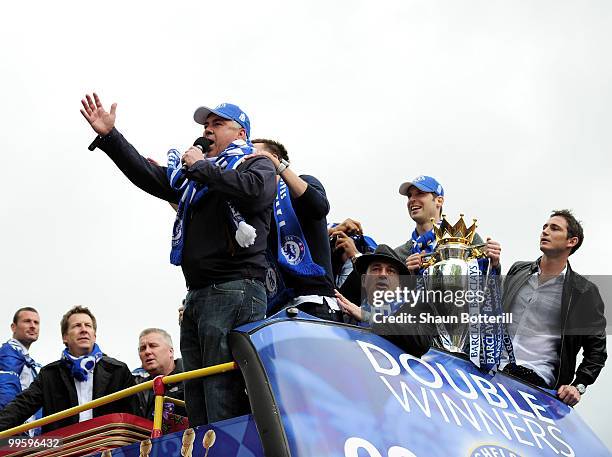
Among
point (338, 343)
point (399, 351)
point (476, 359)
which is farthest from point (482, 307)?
point (338, 343)

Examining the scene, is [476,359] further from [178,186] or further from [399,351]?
[178,186]

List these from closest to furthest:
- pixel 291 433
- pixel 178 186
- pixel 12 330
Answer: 1. pixel 291 433
2. pixel 178 186
3. pixel 12 330

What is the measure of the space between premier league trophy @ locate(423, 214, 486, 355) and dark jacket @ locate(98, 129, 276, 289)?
4.09 feet

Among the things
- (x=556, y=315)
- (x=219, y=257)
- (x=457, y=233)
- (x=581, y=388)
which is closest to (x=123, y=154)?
(x=219, y=257)

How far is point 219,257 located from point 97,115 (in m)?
1.35

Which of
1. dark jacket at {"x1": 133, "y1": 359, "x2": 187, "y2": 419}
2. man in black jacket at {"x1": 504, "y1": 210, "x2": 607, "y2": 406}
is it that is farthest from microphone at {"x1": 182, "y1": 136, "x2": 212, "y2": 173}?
man in black jacket at {"x1": 504, "y1": 210, "x2": 607, "y2": 406}

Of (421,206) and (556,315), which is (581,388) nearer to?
(556,315)

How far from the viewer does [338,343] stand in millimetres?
5363

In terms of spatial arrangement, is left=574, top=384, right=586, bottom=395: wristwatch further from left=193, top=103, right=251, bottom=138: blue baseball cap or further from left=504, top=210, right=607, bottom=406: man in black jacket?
left=193, top=103, right=251, bottom=138: blue baseball cap

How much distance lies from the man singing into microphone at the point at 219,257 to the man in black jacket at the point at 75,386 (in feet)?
5.94

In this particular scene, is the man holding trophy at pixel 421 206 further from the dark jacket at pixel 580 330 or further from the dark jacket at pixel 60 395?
the dark jacket at pixel 60 395

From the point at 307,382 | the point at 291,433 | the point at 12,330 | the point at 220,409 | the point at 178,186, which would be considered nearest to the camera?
the point at 291,433

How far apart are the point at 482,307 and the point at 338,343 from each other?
64.2 inches

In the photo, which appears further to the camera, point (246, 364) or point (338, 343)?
point (338, 343)
